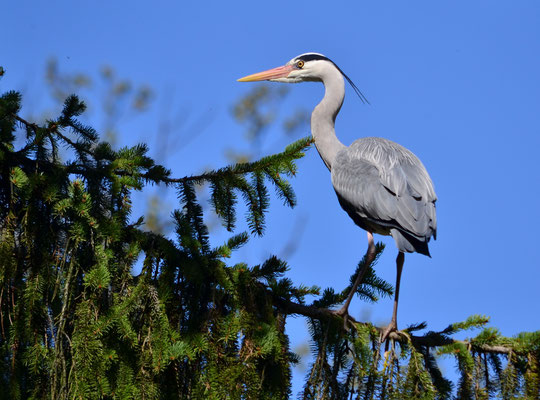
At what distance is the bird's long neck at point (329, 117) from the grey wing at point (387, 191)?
0.21m

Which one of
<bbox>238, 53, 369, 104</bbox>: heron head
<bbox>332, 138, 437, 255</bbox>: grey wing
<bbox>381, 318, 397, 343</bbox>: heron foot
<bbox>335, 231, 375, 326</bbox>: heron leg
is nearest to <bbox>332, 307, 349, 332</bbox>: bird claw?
<bbox>335, 231, 375, 326</bbox>: heron leg

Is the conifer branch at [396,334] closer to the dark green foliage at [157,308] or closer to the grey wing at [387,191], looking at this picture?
the dark green foliage at [157,308]

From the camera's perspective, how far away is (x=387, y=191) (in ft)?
15.6

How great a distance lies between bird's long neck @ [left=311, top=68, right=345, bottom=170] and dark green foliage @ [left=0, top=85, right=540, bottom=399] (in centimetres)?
205

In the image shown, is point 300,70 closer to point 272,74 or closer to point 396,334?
point 272,74

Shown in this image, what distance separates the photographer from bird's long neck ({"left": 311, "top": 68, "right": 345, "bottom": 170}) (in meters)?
5.73

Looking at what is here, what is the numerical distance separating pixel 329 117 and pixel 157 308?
3.23m

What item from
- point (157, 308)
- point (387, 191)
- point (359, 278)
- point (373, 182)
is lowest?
point (157, 308)

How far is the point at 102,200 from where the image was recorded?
3512 millimetres

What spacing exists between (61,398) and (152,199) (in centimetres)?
826

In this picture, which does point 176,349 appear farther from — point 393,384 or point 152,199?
point 152,199

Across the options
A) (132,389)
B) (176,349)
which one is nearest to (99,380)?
(132,389)

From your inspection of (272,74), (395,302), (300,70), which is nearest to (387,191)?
(395,302)

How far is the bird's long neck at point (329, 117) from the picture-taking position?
573cm
